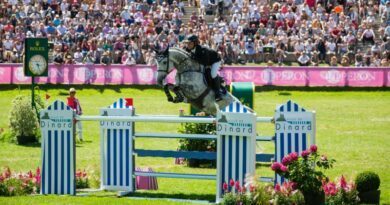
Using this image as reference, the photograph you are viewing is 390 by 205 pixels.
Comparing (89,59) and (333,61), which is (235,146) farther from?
(89,59)

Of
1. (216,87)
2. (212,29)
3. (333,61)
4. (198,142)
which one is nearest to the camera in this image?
(216,87)

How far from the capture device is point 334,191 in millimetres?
14859

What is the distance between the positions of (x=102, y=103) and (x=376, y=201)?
2147 centimetres

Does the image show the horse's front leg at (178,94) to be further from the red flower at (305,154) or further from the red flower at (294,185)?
the red flower at (294,185)

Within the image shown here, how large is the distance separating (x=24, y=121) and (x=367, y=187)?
13197 mm

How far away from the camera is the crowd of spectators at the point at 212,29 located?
139ft

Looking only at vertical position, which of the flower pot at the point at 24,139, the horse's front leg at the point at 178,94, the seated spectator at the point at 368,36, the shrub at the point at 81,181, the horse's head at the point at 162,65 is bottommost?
the shrub at the point at 81,181

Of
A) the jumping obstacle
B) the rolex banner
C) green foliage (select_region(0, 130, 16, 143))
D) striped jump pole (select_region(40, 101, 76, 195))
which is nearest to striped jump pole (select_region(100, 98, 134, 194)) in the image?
the jumping obstacle

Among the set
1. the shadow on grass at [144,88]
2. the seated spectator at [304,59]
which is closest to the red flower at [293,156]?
the shadow on grass at [144,88]

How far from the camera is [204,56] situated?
19.9 metres

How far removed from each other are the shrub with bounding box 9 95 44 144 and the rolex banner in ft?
5.60

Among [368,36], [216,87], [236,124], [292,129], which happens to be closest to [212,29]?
[368,36]

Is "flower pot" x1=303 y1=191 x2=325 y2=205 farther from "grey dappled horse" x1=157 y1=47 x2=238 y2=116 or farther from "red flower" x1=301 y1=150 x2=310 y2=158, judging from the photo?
"grey dappled horse" x1=157 y1=47 x2=238 y2=116

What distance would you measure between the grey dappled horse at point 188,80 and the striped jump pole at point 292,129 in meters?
3.94
